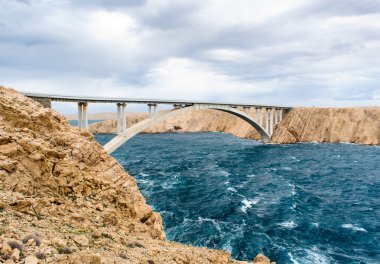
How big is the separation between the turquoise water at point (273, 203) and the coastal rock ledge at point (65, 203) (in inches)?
384

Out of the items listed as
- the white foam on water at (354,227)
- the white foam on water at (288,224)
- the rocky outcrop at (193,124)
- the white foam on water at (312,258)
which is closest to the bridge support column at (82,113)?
the white foam on water at (288,224)

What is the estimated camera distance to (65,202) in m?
12.2

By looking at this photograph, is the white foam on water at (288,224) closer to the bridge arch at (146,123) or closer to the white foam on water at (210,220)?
the white foam on water at (210,220)

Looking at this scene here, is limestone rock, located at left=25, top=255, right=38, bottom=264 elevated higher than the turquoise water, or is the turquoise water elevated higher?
limestone rock, located at left=25, top=255, right=38, bottom=264

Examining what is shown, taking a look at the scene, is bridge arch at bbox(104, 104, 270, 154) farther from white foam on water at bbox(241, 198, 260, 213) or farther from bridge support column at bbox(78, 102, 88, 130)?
white foam on water at bbox(241, 198, 260, 213)

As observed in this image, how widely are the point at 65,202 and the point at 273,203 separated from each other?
80.1 feet

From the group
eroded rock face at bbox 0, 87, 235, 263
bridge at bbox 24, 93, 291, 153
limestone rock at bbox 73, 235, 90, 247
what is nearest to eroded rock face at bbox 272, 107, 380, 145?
bridge at bbox 24, 93, 291, 153

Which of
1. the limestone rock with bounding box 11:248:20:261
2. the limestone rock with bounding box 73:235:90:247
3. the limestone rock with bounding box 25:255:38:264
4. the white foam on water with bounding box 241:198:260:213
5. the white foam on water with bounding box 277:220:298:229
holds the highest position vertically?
the limestone rock with bounding box 11:248:20:261

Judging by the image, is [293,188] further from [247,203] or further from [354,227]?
[354,227]

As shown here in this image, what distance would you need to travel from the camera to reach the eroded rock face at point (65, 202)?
875 centimetres

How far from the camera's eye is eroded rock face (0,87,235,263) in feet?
28.7

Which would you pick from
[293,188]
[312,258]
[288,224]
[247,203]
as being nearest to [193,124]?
[293,188]

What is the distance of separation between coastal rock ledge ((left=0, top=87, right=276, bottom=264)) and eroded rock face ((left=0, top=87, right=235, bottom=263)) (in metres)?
0.02

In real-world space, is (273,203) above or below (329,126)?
below
